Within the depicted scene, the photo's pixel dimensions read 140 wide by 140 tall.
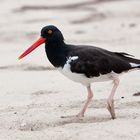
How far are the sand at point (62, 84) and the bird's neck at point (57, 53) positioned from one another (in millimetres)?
716

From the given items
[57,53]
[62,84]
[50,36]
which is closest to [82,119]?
[57,53]

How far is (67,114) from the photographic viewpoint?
26.0ft

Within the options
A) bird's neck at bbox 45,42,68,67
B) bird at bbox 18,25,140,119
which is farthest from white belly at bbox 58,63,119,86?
bird's neck at bbox 45,42,68,67

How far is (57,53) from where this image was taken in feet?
25.1

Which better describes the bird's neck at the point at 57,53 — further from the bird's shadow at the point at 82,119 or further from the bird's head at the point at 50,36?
the bird's shadow at the point at 82,119

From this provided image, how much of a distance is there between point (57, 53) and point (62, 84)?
6.45ft

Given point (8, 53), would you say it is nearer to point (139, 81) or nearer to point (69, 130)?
point (139, 81)

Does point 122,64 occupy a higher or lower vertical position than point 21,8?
higher

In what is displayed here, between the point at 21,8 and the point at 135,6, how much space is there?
3.38m

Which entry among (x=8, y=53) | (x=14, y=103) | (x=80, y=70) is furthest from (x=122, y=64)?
(x=8, y=53)

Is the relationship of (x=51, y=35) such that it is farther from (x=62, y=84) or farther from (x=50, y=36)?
(x=62, y=84)

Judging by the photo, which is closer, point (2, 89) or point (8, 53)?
point (2, 89)

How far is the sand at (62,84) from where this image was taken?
7004mm

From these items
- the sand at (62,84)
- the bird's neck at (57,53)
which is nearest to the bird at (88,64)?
the bird's neck at (57,53)
